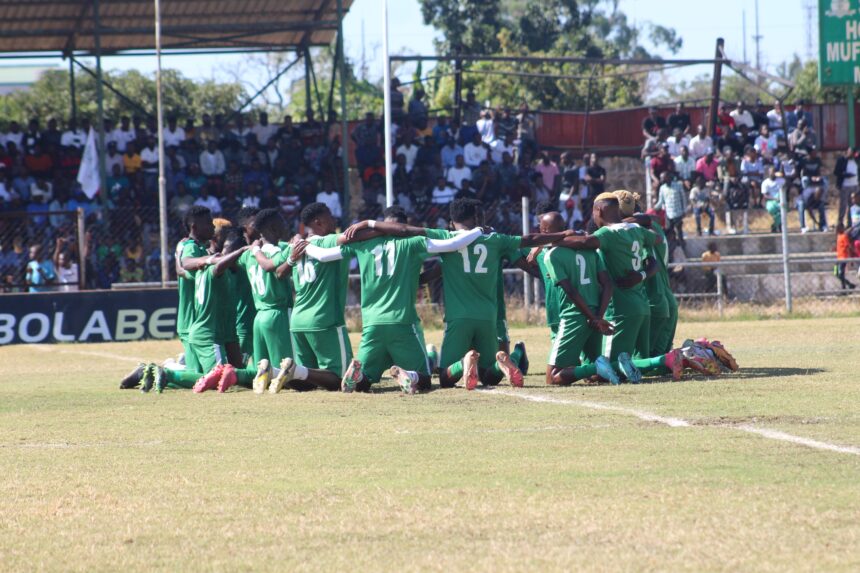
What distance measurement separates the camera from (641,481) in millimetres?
6840

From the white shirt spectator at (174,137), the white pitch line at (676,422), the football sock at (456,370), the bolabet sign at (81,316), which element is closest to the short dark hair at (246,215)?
the football sock at (456,370)

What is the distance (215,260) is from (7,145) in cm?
1868

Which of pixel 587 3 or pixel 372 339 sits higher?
pixel 587 3

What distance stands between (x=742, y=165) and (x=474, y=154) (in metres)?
7.13

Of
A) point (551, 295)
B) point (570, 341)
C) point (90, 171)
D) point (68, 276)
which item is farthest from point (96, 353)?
point (570, 341)

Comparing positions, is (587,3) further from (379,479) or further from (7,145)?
(379,479)

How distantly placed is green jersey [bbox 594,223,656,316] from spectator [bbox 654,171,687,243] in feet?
51.3

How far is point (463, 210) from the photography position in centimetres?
1246

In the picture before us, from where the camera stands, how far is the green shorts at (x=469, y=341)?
12422 millimetres

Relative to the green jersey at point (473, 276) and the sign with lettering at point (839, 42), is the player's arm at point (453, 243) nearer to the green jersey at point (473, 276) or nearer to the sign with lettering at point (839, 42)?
the green jersey at point (473, 276)

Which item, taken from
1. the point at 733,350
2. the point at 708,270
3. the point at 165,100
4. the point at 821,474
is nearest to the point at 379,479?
the point at 821,474

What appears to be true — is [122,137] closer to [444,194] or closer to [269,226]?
[444,194]

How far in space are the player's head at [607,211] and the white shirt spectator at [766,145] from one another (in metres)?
22.5

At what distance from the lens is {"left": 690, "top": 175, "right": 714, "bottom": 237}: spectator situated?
1232 inches
